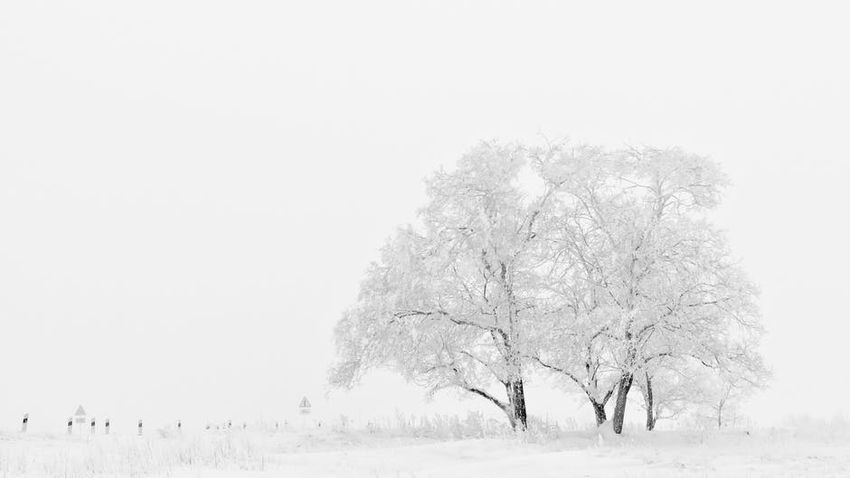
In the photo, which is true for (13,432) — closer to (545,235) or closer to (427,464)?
(427,464)

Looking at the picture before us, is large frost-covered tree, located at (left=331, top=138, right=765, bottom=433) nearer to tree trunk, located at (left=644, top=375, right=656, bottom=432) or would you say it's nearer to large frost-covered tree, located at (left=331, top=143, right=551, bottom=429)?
large frost-covered tree, located at (left=331, top=143, right=551, bottom=429)

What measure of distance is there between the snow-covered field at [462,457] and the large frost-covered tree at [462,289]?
2818mm

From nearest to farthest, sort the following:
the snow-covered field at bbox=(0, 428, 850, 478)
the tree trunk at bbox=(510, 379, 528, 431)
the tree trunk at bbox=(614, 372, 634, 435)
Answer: the snow-covered field at bbox=(0, 428, 850, 478), the tree trunk at bbox=(614, 372, 634, 435), the tree trunk at bbox=(510, 379, 528, 431)

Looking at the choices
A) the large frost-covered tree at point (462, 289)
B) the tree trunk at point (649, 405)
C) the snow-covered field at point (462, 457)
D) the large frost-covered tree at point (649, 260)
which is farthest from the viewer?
the tree trunk at point (649, 405)

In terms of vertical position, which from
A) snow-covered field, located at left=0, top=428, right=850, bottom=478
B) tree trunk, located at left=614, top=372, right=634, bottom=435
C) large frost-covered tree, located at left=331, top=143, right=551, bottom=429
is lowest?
snow-covered field, located at left=0, top=428, right=850, bottom=478

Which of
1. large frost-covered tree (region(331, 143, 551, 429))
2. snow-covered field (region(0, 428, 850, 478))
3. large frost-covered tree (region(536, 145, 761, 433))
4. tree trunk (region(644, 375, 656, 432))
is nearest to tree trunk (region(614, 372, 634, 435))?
large frost-covered tree (region(536, 145, 761, 433))

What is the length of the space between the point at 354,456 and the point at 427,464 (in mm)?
1937

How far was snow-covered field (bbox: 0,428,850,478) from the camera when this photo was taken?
1293 centimetres

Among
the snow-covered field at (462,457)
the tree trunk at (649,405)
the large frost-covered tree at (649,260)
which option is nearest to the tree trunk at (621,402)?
the large frost-covered tree at (649,260)

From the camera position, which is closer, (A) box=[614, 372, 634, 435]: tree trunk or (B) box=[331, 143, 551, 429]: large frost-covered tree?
(A) box=[614, 372, 634, 435]: tree trunk

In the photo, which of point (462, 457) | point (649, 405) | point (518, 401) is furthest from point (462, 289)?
point (649, 405)

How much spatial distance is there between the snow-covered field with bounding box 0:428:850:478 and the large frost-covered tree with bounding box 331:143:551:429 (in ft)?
9.24

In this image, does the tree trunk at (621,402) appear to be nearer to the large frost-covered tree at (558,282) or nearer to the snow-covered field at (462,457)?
the large frost-covered tree at (558,282)

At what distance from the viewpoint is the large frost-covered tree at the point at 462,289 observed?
888 inches
